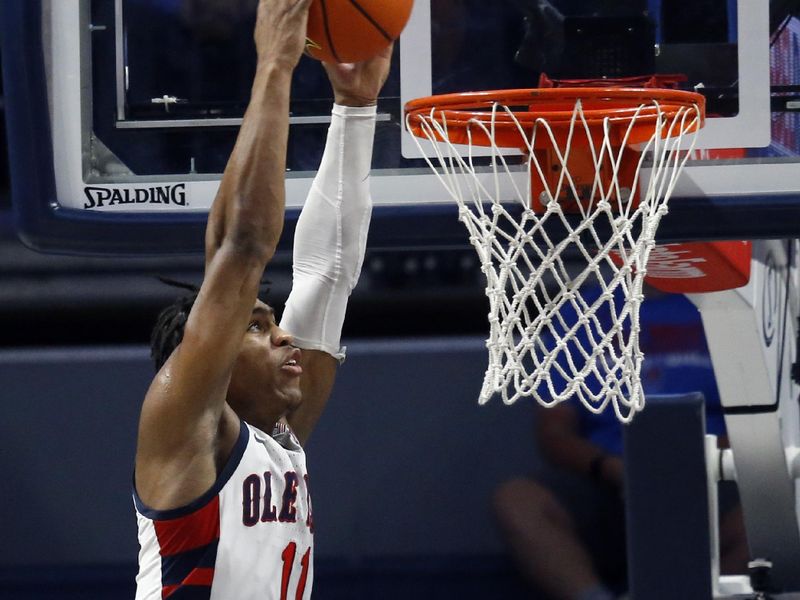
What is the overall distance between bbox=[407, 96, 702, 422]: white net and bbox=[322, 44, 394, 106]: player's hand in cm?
19

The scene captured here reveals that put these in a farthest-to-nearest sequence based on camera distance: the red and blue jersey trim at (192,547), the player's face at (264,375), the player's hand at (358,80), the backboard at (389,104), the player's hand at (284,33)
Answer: the backboard at (389,104)
the player's hand at (358,80)
the player's face at (264,375)
the red and blue jersey trim at (192,547)
the player's hand at (284,33)

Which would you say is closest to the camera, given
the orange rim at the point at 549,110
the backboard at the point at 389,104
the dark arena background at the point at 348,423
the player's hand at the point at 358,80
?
the player's hand at the point at 358,80

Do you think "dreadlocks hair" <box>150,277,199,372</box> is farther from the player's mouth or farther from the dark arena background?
the dark arena background

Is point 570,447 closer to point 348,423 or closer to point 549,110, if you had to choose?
point 348,423

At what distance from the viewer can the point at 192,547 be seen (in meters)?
1.87

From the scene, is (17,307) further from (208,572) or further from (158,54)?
(208,572)

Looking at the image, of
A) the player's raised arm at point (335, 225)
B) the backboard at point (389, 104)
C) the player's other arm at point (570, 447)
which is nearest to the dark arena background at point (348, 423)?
the player's other arm at point (570, 447)

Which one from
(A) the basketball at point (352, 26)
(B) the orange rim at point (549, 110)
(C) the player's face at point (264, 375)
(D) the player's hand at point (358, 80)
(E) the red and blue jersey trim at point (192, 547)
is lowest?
(E) the red and blue jersey trim at point (192, 547)

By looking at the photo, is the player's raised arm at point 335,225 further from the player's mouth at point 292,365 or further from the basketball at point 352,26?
the basketball at point 352,26

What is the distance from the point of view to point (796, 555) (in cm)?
331

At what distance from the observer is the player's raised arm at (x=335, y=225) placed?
218 cm

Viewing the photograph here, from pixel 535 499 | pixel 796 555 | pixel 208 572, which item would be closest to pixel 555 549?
pixel 535 499

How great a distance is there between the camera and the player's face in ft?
6.72

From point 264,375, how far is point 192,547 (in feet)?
1.02
